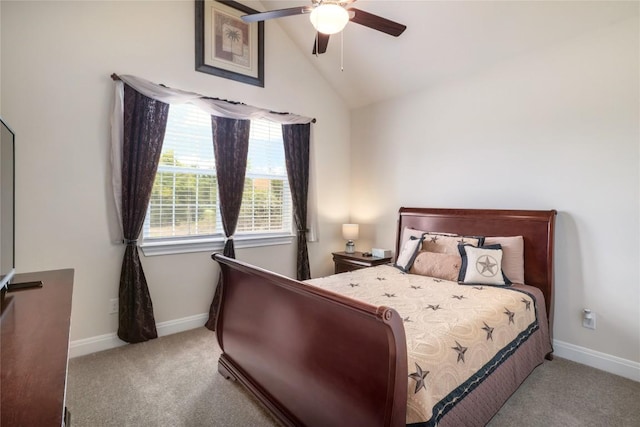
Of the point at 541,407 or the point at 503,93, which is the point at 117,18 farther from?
the point at 541,407

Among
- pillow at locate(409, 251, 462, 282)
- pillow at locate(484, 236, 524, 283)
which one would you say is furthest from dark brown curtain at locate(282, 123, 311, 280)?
pillow at locate(484, 236, 524, 283)

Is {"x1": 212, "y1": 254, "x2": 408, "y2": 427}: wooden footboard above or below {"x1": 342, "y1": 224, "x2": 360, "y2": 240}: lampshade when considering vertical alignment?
below

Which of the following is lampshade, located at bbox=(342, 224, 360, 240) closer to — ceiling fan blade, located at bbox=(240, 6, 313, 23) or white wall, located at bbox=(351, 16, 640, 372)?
white wall, located at bbox=(351, 16, 640, 372)

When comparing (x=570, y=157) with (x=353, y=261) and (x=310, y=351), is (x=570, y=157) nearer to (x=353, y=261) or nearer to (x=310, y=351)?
(x=353, y=261)

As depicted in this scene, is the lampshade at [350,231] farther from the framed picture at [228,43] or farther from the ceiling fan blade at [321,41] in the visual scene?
the ceiling fan blade at [321,41]

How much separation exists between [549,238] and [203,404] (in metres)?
2.88

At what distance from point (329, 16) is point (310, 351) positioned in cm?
189

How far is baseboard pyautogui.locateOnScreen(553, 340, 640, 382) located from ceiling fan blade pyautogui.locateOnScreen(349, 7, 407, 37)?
2878 mm

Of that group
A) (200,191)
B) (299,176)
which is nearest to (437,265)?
(299,176)

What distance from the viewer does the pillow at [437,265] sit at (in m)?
2.72

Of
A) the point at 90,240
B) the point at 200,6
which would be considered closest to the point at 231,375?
the point at 90,240

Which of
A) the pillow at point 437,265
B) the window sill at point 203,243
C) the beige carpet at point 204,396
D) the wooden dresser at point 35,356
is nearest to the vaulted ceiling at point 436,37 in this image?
the pillow at point 437,265

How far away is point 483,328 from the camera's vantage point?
1.80 m

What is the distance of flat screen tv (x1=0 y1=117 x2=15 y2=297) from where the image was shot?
161cm
